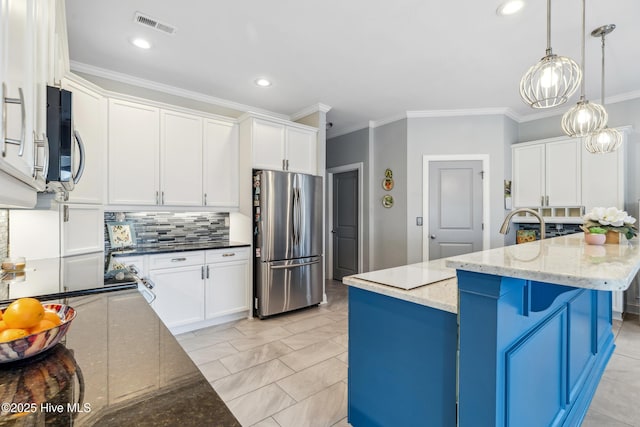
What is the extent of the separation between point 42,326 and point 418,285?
1.35 m

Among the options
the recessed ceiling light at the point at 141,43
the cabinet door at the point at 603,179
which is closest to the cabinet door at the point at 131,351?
the recessed ceiling light at the point at 141,43

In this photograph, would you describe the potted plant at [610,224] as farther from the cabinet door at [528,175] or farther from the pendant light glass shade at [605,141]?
the cabinet door at [528,175]

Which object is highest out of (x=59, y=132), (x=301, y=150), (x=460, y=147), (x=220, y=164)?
(x=460, y=147)

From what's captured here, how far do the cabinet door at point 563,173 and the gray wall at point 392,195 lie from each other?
179cm

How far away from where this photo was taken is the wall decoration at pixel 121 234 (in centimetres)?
301

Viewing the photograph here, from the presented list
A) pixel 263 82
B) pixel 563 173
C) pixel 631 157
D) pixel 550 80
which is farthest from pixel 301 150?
pixel 631 157

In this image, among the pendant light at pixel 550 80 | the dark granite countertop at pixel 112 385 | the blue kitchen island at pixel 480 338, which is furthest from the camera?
the pendant light at pixel 550 80

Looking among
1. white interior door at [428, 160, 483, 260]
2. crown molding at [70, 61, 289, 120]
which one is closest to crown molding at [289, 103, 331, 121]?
crown molding at [70, 61, 289, 120]

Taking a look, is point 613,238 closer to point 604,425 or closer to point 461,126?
point 604,425

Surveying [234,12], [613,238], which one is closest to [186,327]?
[234,12]

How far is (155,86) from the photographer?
10.9ft

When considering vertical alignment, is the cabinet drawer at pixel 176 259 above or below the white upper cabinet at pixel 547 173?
below

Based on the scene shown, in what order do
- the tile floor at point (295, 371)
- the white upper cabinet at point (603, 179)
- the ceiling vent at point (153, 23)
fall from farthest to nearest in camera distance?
the white upper cabinet at point (603, 179)
the ceiling vent at point (153, 23)
the tile floor at point (295, 371)

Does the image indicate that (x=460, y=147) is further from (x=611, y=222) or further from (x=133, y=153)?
(x=133, y=153)
